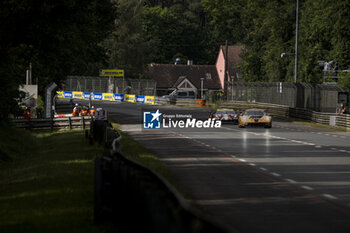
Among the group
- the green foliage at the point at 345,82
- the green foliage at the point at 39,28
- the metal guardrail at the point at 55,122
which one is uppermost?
the green foliage at the point at 39,28

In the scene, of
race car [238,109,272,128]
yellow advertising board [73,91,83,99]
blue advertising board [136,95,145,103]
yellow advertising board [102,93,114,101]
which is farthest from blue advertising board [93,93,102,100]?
race car [238,109,272,128]

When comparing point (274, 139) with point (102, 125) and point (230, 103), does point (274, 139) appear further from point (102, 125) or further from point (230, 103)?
point (230, 103)

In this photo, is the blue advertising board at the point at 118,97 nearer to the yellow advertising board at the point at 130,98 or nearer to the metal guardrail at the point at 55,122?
the yellow advertising board at the point at 130,98

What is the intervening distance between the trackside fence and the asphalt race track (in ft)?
6.35

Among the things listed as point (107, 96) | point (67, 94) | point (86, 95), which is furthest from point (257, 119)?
point (67, 94)

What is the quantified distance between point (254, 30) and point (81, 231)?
77.2 metres

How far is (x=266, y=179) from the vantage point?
19312 mm

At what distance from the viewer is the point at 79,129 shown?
4706 cm

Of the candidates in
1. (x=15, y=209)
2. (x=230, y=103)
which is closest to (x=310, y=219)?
(x=15, y=209)

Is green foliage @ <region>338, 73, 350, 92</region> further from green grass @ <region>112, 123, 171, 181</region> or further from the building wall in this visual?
the building wall

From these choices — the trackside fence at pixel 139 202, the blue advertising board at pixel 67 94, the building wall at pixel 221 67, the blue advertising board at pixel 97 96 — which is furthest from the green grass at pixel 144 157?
the building wall at pixel 221 67

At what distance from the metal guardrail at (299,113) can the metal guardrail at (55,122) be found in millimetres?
16123

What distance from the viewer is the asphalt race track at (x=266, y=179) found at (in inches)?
507

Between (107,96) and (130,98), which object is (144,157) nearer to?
(130,98)
